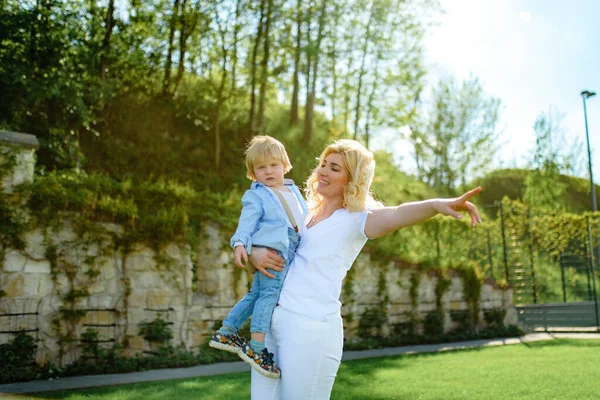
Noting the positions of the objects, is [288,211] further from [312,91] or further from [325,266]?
[312,91]

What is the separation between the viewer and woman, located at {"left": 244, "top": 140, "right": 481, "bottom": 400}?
2678mm

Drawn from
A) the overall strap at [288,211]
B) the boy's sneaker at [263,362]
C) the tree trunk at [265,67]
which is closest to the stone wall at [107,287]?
the overall strap at [288,211]

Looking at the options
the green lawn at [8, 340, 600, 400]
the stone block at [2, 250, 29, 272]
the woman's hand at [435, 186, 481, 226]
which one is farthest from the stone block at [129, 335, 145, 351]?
the woman's hand at [435, 186, 481, 226]

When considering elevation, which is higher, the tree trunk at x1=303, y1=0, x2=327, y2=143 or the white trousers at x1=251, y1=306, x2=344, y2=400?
the tree trunk at x1=303, y1=0, x2=327, y2=143

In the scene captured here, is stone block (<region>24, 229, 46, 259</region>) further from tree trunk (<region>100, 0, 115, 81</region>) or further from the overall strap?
Result: tree trunk (<region>100, 0, 115, 81</region>)

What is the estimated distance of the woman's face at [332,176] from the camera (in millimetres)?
2932

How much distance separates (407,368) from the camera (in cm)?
908

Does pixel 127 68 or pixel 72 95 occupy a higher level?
pixel 127 68

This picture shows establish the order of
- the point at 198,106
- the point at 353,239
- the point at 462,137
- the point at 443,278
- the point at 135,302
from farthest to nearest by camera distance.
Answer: the point at 462,137
the point at 198,106
the point at 443,278
the point at 135,302
the point at 353,239

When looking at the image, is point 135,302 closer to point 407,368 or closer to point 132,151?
point 407,368

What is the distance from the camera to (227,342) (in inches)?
123

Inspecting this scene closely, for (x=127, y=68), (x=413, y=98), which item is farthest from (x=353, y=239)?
(x=413, y=98)

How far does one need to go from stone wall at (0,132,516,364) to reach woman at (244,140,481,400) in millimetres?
6162

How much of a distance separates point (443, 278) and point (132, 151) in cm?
847
